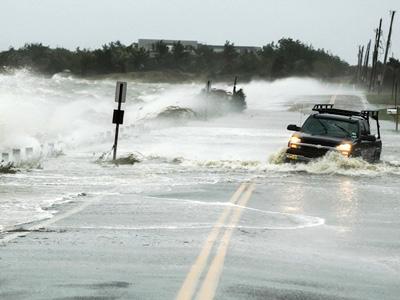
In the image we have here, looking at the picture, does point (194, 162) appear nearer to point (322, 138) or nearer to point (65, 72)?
point (322, 138)

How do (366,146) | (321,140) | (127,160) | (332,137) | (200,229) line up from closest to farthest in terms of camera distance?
1. (200,229)
2. (321,140)
3. (332,137)
4. (366,146)
5. (127,160)

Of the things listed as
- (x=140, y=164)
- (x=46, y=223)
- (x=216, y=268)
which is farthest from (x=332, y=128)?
(x=216, y=268)

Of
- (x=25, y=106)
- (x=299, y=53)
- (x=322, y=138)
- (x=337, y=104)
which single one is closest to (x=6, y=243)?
(x=322, y=138)

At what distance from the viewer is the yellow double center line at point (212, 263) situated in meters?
6.45

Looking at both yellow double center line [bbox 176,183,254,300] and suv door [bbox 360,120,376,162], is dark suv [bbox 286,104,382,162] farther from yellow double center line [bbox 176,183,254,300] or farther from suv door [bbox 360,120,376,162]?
yellow double center line [bbox 176,183,254,300]

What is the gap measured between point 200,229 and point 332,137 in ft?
31.8

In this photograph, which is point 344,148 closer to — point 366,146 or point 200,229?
point 366,146

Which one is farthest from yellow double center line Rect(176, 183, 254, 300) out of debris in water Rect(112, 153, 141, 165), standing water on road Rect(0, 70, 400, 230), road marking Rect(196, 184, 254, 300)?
debris in water Rect(112, 153, 141, 165)

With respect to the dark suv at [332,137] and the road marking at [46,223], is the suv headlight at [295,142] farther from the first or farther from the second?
the road marking at [46,223]

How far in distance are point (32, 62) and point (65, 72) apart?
48.2 feet

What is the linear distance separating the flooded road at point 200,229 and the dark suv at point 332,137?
29 cm

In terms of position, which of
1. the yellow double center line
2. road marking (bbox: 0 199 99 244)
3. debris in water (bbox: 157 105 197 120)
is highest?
the yellow double center line

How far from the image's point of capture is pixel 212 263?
7727 millimetres

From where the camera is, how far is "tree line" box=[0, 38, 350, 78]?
157 meters
